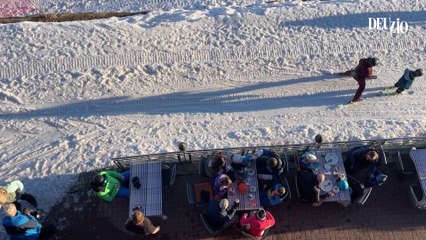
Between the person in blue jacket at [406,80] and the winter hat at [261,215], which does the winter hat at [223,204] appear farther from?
the person in blue jacket at [406,80]

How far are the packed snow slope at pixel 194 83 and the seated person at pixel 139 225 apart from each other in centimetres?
245

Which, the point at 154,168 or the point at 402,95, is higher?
the point at 154,168

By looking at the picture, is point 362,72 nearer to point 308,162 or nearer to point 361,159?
point 361,159

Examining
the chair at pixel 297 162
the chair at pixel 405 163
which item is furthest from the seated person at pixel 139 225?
the chair at pixel 405 163

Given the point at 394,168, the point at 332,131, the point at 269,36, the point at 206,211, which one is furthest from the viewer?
the point at 269,36

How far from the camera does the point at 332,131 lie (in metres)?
12.1

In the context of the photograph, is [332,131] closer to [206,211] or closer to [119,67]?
[206,211]

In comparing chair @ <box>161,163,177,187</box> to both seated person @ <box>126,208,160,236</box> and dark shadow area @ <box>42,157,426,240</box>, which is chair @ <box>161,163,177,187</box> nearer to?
dark shadow area @ <box>42,157,426,240</box>

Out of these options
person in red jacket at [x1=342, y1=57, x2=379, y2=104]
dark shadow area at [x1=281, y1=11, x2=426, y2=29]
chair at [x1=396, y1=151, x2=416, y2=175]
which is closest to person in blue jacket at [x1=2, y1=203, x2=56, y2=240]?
chair at [x1=396, y1=151, x2=416, y2=175]

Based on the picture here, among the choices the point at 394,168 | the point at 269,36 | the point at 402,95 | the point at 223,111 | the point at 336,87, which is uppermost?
the point at 269,36

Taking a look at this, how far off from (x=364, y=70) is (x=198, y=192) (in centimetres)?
566

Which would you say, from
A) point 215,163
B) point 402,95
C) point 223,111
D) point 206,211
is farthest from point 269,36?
point 206,211

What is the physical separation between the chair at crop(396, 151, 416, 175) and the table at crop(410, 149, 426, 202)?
339 mm

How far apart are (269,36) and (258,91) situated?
2.11 metres
